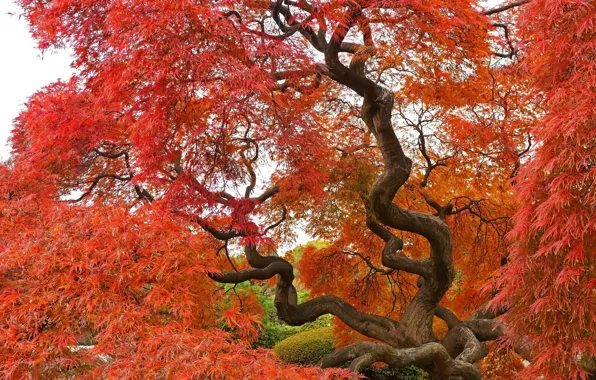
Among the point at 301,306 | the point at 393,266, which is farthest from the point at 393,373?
the point at 393,266

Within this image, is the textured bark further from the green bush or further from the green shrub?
the green shrub

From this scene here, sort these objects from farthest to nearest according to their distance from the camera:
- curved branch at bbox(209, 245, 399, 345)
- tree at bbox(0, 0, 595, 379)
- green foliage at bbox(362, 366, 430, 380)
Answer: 1. green foliage at bbox(362, 366, 430, 380)
2. curved branch at bbox(209, 245, 399, 345)
3. tree at bbox(0, 0, 595, 379)

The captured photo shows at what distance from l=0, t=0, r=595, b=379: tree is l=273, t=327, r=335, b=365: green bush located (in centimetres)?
244

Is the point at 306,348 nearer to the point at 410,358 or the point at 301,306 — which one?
the point at 301,306

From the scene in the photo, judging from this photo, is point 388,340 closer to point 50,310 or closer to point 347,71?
point 347,71

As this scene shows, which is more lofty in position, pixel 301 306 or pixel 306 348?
pixel 301 306

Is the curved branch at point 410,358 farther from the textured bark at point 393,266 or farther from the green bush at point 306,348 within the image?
the green bush at point 306,348

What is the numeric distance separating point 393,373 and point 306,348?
2445 millimetres

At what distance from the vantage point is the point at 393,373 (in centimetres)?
919

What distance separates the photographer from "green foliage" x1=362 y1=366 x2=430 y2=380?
360 inches

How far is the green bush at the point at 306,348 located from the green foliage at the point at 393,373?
6.33 feet

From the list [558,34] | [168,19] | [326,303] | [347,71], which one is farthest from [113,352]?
[326,303]

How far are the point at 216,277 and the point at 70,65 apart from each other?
2621 millimetres

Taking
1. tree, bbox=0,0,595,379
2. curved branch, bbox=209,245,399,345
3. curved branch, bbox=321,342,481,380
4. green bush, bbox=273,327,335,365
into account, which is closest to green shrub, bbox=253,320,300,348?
green bush, bbox=273,327,335,365
